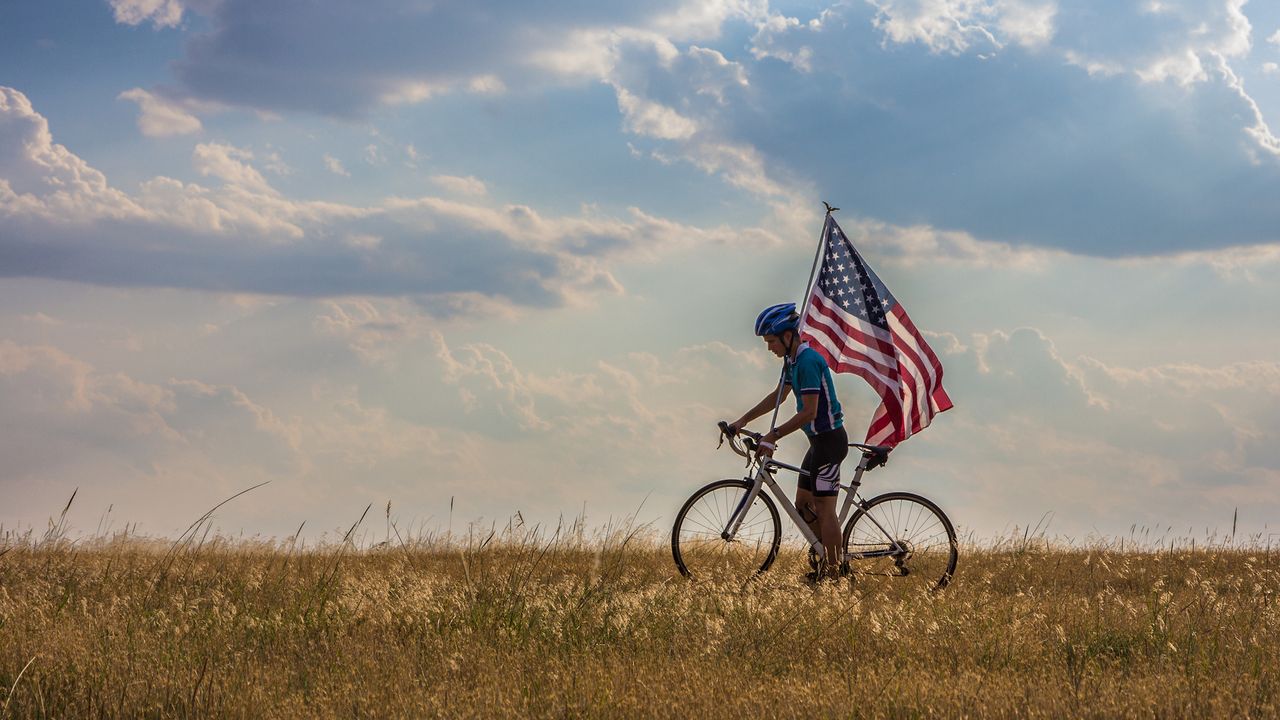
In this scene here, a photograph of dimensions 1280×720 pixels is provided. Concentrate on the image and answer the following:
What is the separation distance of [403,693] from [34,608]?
447cm

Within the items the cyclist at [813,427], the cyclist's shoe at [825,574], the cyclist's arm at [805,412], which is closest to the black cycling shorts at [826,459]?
the cyclist at [813,427]

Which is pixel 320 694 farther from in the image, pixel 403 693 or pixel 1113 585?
pixel 1113 585

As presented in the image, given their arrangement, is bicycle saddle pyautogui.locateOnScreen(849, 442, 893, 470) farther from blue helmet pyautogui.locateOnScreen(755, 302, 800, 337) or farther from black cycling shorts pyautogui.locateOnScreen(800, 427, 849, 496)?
blue helmet pyautogui.locateOnScreen(755, 302, 800, 337)

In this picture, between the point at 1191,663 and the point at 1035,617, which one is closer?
the point at 1191,663

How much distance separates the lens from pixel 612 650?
22.5 ft

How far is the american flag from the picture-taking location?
11641 millimetres

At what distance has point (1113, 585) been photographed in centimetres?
1161

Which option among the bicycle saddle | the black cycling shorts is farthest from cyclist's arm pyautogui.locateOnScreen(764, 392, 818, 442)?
the bicycle saddle

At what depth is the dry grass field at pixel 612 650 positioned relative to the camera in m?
5.59

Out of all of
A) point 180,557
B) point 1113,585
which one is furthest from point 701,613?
point 180,557

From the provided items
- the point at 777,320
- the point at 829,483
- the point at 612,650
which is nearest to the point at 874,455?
the point at 829,483

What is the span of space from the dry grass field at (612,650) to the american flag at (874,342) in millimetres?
2047

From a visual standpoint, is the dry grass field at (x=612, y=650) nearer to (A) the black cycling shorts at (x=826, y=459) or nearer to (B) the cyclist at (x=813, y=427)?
(B) the cyclist at (x=813, y=427)

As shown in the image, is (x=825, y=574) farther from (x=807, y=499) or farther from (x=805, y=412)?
(x=805, y=412)
